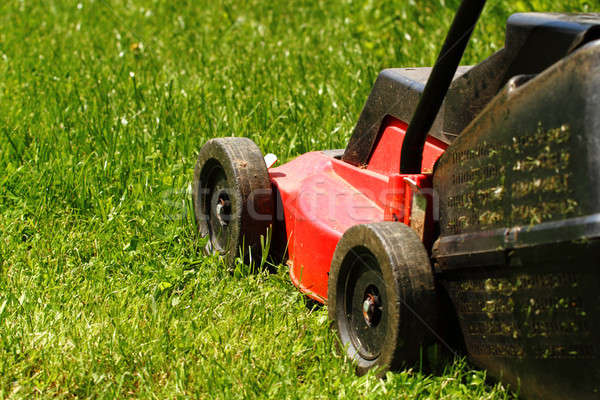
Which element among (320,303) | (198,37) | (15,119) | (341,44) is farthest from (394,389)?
(198,37)

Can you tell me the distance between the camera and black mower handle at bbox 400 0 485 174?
1.73 meters

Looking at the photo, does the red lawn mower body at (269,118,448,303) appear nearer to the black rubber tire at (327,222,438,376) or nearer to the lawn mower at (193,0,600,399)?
the lawn mower at (193,0,600,399)

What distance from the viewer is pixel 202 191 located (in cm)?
265

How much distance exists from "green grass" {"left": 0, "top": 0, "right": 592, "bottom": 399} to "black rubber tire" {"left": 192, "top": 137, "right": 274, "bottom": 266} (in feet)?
0.34

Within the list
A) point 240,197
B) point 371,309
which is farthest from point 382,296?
point 240,197

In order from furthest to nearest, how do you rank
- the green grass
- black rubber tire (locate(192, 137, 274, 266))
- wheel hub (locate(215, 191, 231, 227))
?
wheel hub (locate(215, 191, 231, 227)), black rubber tire (locate(192, 137, 274, 266)), the green grass

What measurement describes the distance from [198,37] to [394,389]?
11.1 feet

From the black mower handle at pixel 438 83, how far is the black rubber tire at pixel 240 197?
0.59 meters

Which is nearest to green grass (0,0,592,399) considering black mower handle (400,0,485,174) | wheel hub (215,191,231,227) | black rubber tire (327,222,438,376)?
black rubber tire (327,222,438,376)

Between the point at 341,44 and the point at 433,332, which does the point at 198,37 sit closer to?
the point at 341,44

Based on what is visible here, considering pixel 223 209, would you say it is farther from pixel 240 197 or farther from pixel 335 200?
pixel 335 200

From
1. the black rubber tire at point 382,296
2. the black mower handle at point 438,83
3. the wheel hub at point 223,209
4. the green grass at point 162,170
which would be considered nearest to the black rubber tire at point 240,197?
the wheel hub at point 223,209

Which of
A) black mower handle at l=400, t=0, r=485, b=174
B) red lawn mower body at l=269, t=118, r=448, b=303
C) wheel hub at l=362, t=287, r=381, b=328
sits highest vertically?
black mower handle at l=400, t=0, r=485, b=174

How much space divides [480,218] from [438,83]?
0.35 meters
